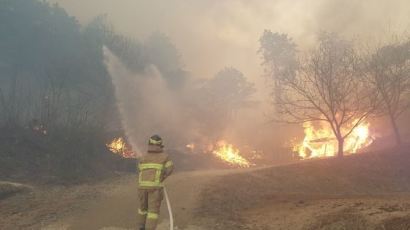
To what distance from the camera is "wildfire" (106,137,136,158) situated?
32.3 m

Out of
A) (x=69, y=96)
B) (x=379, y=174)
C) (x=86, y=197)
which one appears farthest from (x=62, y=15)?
(x=379, y=174)

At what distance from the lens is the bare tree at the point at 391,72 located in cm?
3061

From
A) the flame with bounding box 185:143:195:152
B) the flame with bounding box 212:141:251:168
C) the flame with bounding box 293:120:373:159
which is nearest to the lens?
the flame with bounding box 212:141:251:168

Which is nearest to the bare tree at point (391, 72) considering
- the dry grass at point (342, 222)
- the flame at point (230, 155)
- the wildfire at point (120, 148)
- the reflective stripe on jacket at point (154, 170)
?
the flame at point (230, 155)

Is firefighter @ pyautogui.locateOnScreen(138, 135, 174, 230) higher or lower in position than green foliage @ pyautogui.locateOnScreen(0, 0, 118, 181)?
lower

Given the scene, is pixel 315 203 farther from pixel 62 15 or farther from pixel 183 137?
pixel 62 15

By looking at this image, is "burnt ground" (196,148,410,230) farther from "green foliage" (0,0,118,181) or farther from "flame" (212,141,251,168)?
"green foliage" (0,0,118,181)

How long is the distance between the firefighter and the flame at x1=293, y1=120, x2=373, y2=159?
3085cm

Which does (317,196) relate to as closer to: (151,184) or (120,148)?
(151,184)

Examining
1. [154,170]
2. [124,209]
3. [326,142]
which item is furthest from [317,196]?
[326,142]

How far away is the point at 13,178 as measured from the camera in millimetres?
21281

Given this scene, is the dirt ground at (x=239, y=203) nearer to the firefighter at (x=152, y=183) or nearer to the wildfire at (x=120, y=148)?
the firefighter at (x=152, y=183)

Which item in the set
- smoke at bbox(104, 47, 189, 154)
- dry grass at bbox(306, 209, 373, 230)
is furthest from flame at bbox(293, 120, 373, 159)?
dry grass at bbox(306, 209, 373, 230)

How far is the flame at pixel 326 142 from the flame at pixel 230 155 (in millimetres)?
6246
